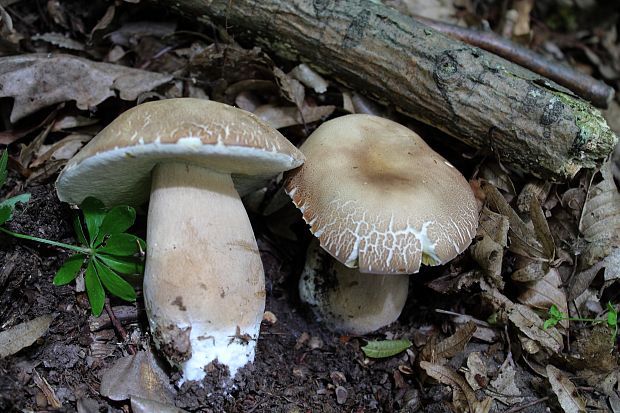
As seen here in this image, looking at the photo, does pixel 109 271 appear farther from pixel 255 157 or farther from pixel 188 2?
pixel 188 2

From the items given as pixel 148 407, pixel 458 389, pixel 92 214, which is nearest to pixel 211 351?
pixel 148 407

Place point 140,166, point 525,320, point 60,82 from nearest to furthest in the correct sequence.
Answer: point 140,166 → point 525,320 → point 60,82

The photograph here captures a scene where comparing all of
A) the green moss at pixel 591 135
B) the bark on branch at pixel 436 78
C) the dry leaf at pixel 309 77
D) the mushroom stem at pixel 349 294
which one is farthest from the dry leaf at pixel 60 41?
the green moss at pixel 591 135

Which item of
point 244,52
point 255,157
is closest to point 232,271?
point 255,157

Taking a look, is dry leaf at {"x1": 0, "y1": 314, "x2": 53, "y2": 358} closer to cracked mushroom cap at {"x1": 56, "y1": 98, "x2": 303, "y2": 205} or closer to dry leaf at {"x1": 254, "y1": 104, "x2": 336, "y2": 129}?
cracked mushroom cap at {"x1": 56, "y1": 98, "x2": 303, "y2": 205}

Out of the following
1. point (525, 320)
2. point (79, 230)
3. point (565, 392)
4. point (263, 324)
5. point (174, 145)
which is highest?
point (174, 145)

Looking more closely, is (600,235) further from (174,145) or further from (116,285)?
(116,285)
